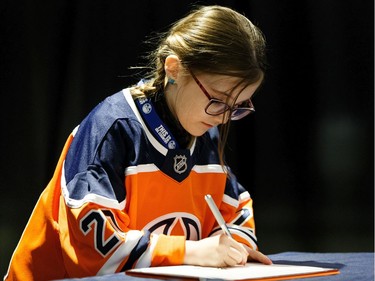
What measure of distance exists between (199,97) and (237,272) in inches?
16.3

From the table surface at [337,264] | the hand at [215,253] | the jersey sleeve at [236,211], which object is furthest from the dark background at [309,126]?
the hand at [215,253]

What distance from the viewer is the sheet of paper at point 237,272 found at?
115cm

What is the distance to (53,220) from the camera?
152 centimetres

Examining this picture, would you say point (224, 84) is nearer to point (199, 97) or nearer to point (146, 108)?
point (199, 97)

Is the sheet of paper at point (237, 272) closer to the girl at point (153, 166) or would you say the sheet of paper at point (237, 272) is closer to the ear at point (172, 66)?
the girl at point (153, 166)

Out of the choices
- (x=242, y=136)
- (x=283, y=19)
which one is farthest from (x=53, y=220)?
(x=283, y=19)

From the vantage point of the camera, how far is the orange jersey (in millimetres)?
1358

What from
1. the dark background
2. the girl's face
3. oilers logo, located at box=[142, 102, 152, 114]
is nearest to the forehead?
the girl's face

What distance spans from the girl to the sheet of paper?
74 mm

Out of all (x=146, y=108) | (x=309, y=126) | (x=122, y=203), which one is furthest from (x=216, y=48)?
(x=309, y=126)

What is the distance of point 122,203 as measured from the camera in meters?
1.47

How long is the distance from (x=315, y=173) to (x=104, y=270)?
58.4 inches

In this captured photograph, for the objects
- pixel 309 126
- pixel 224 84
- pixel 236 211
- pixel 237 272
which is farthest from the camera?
pixel 309 126

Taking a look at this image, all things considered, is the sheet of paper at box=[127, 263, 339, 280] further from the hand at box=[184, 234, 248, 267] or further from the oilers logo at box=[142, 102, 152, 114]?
the oilers logo at box=[142, 102, 152, 114]
